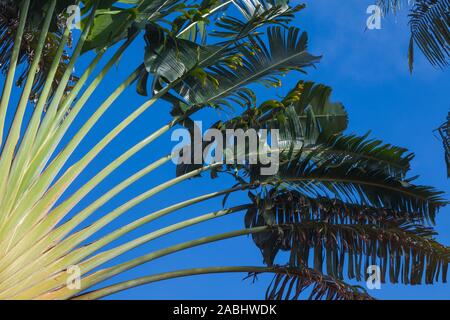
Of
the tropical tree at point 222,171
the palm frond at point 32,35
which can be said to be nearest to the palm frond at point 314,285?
the tropical tree at point 222,171

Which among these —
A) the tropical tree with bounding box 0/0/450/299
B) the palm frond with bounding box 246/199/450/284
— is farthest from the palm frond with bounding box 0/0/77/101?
the palm frond with bounding box 246/199/450/284

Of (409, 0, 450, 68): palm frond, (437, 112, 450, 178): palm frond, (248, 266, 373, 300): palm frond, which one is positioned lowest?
(248, 266, 373, 300): palm frond

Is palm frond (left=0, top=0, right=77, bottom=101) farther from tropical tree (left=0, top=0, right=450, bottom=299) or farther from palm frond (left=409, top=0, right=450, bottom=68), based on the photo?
palm frond (left=409, top=0, right=450, bottom=68)

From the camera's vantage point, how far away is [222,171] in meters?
8.49

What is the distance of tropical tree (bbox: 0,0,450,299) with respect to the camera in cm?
682

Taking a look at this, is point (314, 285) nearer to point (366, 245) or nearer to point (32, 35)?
point (366, 245)

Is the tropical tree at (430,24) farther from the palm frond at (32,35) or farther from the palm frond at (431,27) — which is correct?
the palm frond at (32,35)

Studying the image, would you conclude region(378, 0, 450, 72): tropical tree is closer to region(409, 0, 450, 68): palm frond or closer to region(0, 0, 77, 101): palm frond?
region(409, 0, 450, 68): palm frond

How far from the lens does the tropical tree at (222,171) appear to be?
22.4 ft

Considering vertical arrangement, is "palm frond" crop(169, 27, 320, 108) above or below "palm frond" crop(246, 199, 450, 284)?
above

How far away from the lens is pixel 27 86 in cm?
755

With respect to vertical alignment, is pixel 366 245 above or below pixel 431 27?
below

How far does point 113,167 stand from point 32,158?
2.97 ft

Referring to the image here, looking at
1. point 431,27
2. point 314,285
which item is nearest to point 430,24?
point 431,27
